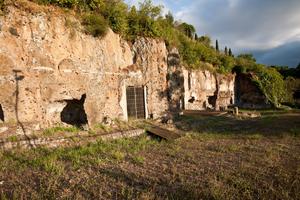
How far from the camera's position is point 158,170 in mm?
6773

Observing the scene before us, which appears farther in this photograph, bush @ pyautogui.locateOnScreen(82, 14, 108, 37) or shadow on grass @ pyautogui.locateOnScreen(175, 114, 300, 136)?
shadow on grass @ pyautogui.locateOnScreen(175, 114, 300, 136)

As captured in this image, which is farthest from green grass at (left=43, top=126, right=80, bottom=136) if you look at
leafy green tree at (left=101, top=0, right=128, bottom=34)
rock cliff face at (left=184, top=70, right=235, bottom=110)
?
rock cliff face at (left=184, top=70, right=235, bottom=110)

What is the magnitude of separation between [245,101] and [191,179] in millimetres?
27836

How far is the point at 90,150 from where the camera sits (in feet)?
28.4

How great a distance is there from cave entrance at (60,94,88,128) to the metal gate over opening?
3.38 m

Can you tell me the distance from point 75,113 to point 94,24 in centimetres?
438

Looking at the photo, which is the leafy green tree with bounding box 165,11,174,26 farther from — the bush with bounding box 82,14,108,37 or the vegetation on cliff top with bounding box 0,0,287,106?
the bush with bounding box 82,14,108,37

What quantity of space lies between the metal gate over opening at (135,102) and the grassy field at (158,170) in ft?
13.3

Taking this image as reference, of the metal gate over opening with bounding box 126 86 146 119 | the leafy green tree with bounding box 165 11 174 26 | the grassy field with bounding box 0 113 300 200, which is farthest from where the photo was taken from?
the leafy green tree with bounding box 165 11 174 26

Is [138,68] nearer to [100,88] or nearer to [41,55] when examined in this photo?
[100,88]

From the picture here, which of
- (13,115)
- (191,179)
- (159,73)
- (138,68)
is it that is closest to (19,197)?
(191,179)

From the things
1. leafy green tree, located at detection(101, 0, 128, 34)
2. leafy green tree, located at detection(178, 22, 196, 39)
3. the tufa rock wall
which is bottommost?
the tufa rock wall

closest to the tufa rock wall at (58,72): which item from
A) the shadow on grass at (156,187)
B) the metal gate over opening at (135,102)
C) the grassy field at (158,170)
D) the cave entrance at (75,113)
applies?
the cave entrance at (75,113)

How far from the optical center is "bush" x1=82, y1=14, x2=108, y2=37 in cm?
1193
